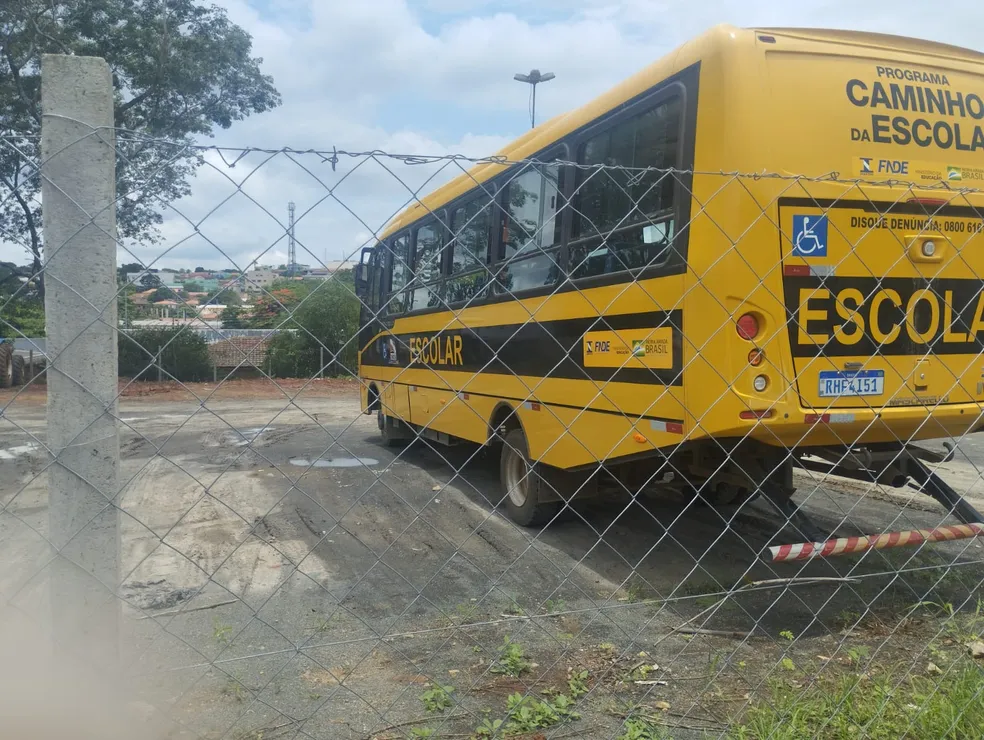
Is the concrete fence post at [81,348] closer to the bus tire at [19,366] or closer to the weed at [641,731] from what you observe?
the bus tire at [19,366]

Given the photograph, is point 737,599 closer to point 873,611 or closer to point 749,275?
point 873,611

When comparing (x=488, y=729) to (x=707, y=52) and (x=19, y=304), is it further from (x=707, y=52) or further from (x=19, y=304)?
(x=707, y=52)

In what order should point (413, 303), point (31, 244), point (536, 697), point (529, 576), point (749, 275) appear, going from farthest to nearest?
point (413, 303), point (529, 576), point (749, 275), point (536, 697), point (31, 244)

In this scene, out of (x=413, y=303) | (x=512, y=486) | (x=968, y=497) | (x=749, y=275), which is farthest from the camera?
(x=413, y=303)

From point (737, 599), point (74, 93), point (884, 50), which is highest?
point (884, 50)

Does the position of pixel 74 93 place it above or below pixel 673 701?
above

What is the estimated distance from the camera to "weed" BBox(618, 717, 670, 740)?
2758mm

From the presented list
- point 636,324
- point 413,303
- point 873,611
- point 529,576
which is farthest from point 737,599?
point 413,303

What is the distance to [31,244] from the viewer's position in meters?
1.82

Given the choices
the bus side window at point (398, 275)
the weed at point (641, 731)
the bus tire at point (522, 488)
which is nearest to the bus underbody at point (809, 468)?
the bus tire at point (522, 488)

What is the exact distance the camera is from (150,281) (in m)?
2.07

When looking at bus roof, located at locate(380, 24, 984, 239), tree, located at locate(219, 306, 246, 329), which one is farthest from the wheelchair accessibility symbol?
tree, located at locate(219, 306, 246, 329)

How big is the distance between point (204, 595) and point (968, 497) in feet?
23.0

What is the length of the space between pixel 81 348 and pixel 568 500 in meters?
3.61
